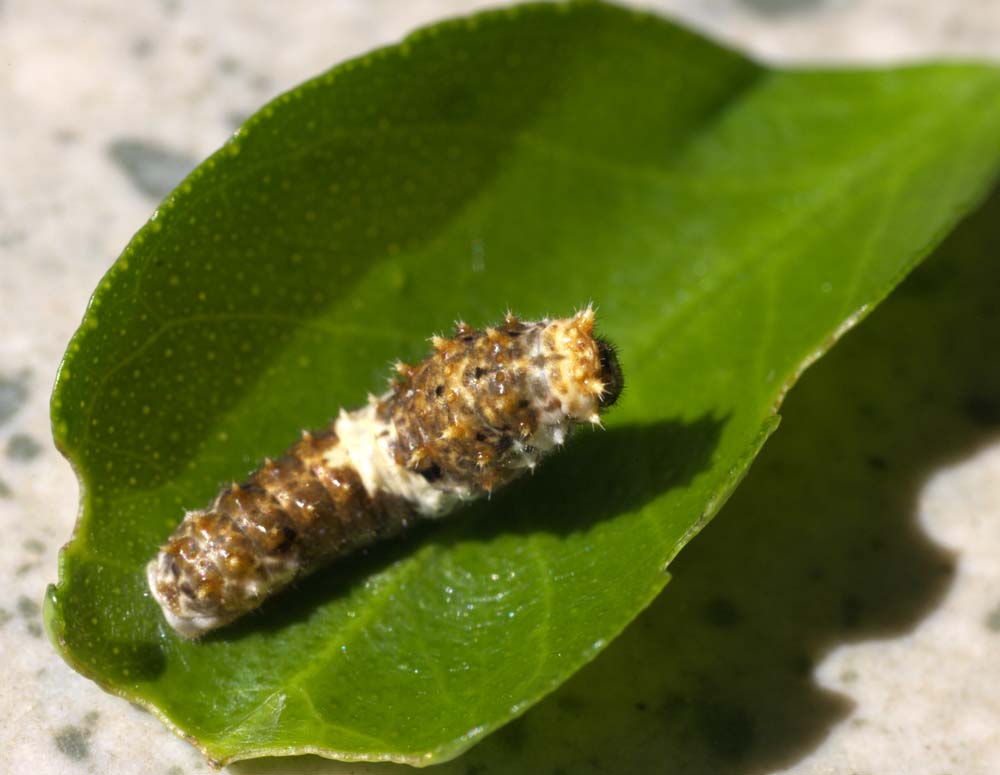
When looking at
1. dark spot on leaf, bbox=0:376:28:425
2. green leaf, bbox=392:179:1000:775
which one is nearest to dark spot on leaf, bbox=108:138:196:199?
dark spot on leaf, bbox=0:376:28:425

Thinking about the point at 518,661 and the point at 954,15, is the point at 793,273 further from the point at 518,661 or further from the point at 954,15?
the point at 954,15

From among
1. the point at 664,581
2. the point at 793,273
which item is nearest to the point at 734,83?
the point at 793,273

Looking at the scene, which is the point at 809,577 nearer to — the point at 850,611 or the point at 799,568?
the point at 799,568

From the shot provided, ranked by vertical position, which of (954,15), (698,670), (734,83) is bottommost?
(698,670)

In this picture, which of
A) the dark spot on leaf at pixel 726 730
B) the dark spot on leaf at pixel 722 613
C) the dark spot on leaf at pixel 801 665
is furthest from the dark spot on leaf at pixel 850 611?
the dark spot on leaf at pixel 726 730

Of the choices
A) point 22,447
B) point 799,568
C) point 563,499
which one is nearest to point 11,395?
point 22,447

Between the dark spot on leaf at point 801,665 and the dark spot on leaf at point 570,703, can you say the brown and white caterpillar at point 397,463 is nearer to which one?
the dark spot on leaf at point 570,703
